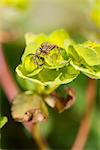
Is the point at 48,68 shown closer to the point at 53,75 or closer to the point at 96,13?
the point at 53,75

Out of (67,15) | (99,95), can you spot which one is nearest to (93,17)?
(99,95)

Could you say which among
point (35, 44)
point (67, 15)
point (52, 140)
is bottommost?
point (52, 140)

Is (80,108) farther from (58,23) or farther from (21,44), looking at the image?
(58,23)

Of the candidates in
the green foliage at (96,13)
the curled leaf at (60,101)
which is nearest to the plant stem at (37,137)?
the curled leaf at (60,101)

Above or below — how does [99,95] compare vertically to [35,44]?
below

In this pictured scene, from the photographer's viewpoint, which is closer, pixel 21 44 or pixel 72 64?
pixel 72 64

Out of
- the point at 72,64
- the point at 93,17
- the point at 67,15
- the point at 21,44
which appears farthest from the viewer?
the point at 67,15

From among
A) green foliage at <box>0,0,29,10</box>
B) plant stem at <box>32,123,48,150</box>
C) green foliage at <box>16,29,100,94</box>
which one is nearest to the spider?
green foliage at <box>16,29,100,94</box>
